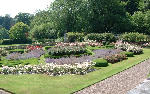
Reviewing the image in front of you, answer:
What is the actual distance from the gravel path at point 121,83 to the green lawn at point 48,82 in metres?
0.54

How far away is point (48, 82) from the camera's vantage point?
14.1 meters

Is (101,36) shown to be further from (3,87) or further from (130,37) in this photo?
(3,87)

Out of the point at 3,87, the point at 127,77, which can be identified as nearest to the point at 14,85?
the point at 3,87

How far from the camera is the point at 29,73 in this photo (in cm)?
1698

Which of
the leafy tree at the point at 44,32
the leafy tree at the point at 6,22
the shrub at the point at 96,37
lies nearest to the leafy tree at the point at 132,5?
the leafy tree at the point at 44,32

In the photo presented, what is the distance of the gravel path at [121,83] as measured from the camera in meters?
12.1

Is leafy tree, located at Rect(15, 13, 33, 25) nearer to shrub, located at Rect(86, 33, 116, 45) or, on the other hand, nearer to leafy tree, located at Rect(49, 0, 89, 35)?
leafy tree, located at Rect(49, 0, 89, 35)

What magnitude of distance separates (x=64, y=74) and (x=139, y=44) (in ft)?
63.5

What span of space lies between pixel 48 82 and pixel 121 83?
4.11 metres

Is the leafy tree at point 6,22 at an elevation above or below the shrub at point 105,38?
above

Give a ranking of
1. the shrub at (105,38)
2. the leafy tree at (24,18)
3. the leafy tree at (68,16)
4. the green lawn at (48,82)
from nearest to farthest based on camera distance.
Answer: the green lawn at (48,82) < the shrub at (105,38) < the leafy tree at (68,16) < the leafy tree at (24,18)

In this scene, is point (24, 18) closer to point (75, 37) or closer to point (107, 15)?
point (107, 15)

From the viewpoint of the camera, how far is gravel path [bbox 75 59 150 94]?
12.1m

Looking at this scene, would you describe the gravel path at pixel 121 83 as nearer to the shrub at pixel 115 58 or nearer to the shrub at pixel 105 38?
the shrub at pixel 115 58
